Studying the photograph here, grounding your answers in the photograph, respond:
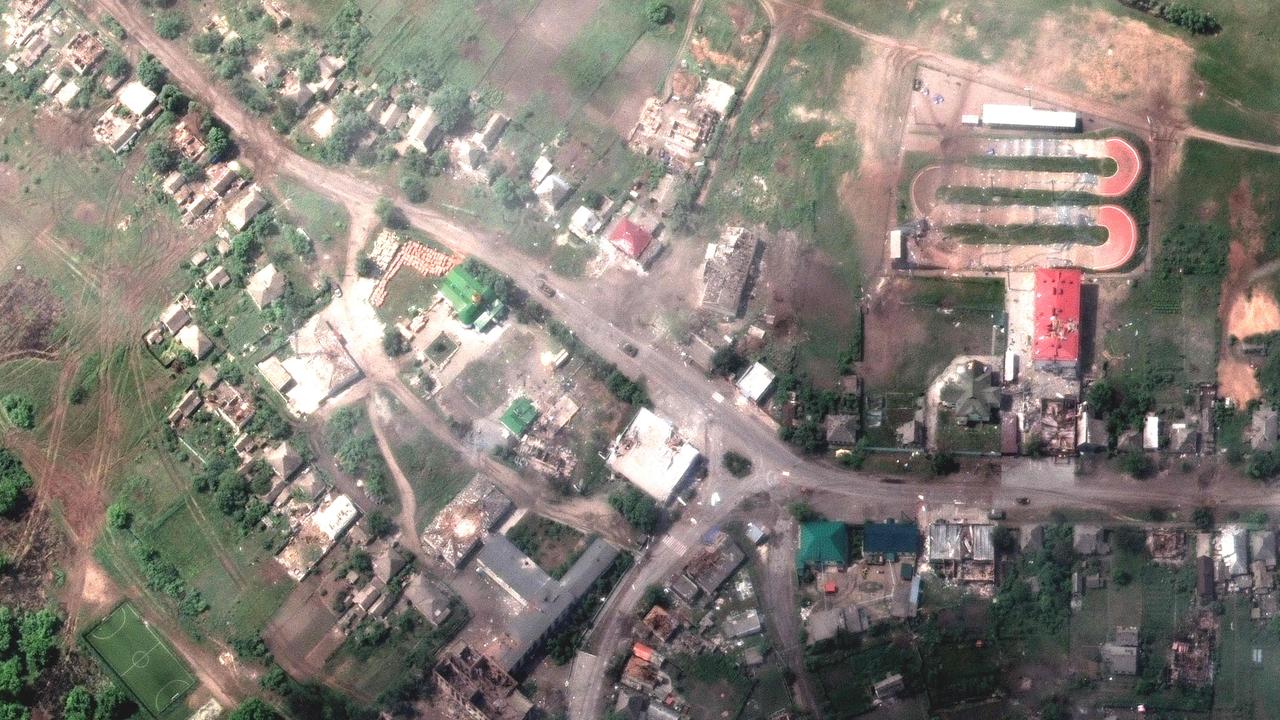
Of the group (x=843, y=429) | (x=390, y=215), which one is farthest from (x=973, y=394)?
(x=390, y=215)

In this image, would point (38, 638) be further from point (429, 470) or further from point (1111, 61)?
point (1111, 61)

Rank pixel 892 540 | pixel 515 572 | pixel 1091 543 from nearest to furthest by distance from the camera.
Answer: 1. pixel 1091 543
2. pixel 892 540
3. pixel 515 572

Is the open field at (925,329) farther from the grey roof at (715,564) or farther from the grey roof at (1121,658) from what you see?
the grey roof at (1121,658)

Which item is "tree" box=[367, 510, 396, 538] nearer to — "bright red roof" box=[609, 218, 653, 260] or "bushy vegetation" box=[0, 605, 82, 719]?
"bushy vegetation" box=[0, 605, 82, 719]

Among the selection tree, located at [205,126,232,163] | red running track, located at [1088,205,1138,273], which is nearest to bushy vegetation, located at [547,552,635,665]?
red running track, located at [1088,205,1138,273]

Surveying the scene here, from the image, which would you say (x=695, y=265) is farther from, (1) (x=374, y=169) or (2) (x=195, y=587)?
(2) (x=195, y=587)

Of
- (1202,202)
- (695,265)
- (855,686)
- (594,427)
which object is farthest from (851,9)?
(855,686)
